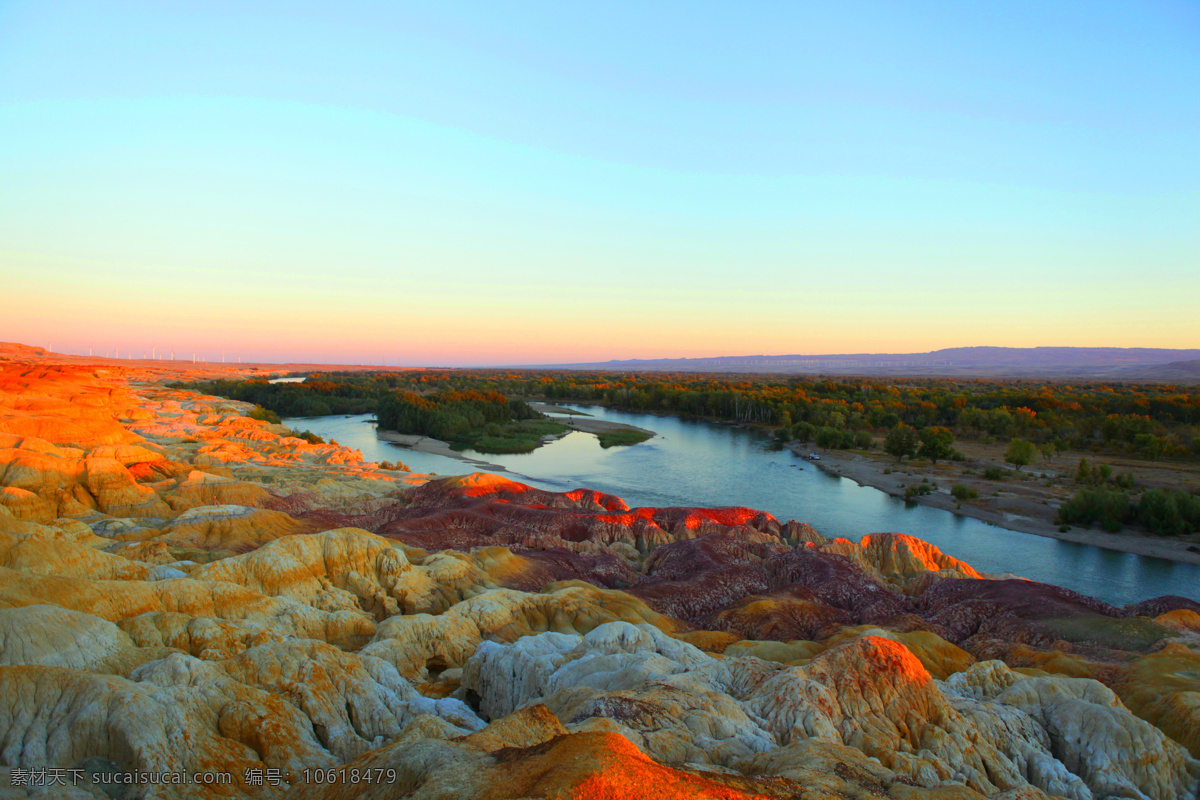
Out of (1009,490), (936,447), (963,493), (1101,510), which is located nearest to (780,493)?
(963,493)

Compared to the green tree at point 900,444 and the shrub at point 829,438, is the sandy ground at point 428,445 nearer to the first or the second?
the shrub at point 829,438

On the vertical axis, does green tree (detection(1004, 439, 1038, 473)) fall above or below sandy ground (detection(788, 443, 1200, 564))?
above

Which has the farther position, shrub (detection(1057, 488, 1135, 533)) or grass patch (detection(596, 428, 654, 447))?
grass patch (detection(596, 428, 654, 447))

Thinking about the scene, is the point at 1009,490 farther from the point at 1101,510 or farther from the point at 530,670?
the point at 530,670

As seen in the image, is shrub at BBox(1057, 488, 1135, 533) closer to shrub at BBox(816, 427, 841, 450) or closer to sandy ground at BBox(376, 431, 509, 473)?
shrub at BBox(816, 427, 841, 450)

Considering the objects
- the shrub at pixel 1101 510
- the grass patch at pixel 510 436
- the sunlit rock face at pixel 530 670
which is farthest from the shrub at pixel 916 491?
the grass patch at pixel 510 436

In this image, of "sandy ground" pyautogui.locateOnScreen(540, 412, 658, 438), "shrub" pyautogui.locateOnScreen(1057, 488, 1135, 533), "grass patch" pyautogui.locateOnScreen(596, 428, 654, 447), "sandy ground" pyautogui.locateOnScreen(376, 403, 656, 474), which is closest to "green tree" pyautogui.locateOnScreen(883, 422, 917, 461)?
"shrub" pyautogui.locateOnScreen(1057, 488, 1135, 533)
